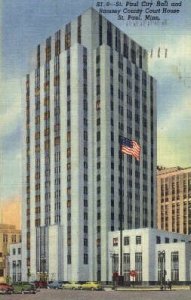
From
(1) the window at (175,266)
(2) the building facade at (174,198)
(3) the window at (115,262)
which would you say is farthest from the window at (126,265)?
(2) the building facade at (174,198)

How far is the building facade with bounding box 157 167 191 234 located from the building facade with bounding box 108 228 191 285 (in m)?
13.4

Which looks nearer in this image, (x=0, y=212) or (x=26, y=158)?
(x=0, y=212)

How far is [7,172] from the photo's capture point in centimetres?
3569

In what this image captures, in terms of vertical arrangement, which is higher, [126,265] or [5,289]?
[5,289]

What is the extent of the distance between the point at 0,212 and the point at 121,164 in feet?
99.7

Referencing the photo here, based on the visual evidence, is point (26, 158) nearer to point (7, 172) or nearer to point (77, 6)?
point (7, 172)

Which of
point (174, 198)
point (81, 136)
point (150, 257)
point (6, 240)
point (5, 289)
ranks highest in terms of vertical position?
point (81, 136)

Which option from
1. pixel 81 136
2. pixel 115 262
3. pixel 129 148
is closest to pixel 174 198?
pixel 115 262

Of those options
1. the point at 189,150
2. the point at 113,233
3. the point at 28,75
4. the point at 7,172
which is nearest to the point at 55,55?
the point at 28,75

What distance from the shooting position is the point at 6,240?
7050 cm

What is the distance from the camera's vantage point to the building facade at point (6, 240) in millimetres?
66562

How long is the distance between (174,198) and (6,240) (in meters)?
26.3

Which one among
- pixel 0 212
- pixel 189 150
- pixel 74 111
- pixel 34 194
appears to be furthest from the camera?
pixel 34 194

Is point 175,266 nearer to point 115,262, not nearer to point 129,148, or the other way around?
point 115,262
